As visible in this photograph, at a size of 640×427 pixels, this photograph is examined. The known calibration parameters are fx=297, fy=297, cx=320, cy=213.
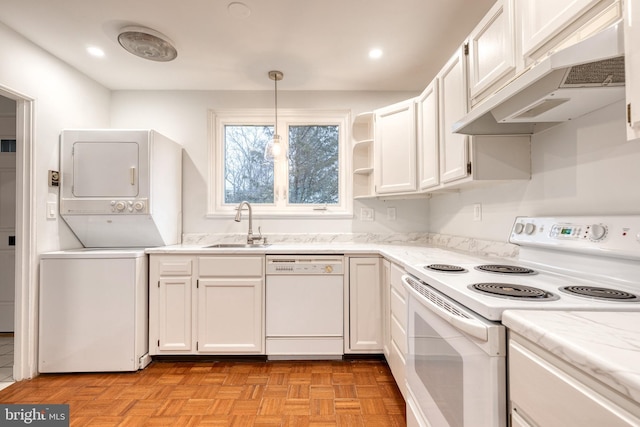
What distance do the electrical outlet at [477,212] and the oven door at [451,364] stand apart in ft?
2.95

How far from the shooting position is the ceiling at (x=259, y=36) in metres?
1.77

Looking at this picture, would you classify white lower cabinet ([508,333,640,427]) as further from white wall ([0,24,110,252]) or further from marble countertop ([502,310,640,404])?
white wall ([0,24,110,252])

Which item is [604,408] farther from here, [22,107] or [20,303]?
[22,107]

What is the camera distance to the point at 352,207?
2.89m

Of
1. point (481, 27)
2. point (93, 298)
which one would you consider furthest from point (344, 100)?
point (93, 298)

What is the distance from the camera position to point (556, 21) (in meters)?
1.01

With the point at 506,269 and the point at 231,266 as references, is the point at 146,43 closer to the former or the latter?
the point at 231,266

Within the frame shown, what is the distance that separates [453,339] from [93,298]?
238 cm

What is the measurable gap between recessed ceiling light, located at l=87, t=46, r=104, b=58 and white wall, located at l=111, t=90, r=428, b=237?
0.60 metres

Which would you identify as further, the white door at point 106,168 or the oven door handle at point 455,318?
the white door at point 106,168

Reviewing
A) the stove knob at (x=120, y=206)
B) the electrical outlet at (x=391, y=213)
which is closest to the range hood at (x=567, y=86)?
the electrical outlet at (x=391, y=213)

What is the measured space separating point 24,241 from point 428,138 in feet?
9.39

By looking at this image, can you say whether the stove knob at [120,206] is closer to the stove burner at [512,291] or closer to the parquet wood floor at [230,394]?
the parquet wood floor at [230,394]

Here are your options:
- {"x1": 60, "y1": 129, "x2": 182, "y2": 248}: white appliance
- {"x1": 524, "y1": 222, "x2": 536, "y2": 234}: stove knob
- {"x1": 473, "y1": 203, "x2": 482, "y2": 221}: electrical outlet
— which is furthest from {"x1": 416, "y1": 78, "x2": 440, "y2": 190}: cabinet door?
{"x1": 60, "y1": 129, "x2": 182, "y2": 248}: white appliance
